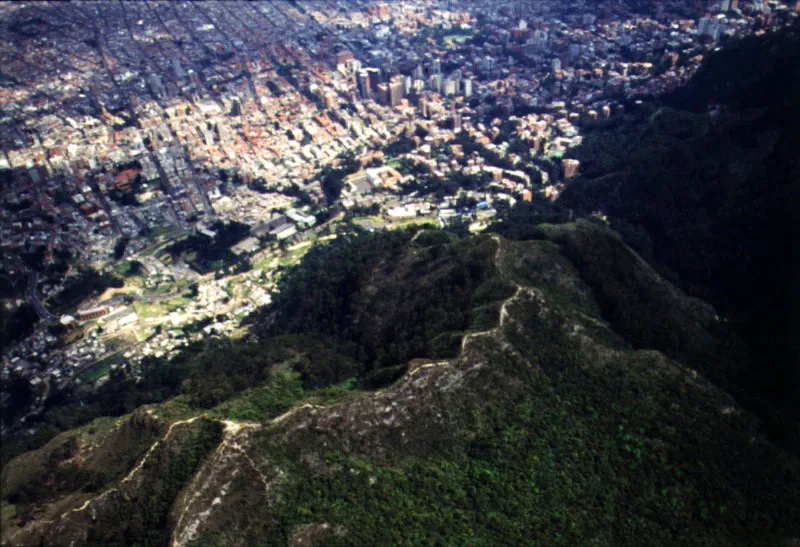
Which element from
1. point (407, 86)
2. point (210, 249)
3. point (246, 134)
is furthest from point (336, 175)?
point (407, 86)

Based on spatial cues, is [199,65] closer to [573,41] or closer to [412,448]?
[573,41]

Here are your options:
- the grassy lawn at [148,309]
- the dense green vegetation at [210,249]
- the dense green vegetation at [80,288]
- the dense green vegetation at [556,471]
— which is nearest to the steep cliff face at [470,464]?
the dense green vegetation at [556,471]

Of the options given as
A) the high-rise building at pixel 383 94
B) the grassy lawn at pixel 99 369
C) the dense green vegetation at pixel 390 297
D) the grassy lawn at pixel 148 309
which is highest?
the dense green vegetation at pixel 390 297

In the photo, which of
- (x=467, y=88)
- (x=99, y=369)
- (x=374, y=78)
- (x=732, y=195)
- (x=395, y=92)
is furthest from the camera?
(x=374, y=78)

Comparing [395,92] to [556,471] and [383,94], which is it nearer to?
[383,94]

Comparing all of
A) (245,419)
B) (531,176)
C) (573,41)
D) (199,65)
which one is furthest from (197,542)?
(573,41)

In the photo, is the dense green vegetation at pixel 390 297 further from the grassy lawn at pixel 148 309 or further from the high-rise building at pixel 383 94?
the high-rise building at pixel 383 94

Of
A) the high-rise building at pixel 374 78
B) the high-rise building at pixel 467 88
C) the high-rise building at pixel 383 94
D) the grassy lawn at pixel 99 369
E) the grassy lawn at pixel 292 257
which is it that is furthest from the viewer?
the high-rise building at pixel 374 78
